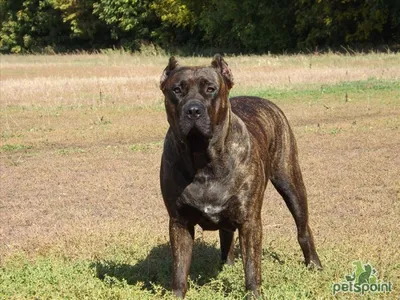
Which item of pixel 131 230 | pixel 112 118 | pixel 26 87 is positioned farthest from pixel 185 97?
pixel 26 87

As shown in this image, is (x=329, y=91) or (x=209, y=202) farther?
(x=329, y=91)

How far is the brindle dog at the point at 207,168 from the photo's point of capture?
573 cm

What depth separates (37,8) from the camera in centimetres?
7119

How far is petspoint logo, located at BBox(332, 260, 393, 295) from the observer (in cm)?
619

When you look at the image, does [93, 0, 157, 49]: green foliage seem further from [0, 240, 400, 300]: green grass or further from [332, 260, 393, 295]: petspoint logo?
[332, 260, 393, 295]: petspoint logo

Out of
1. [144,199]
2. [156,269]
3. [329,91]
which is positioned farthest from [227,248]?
[329,91]

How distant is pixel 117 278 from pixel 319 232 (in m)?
2.61

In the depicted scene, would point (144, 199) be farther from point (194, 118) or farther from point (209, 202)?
point (194, 118)

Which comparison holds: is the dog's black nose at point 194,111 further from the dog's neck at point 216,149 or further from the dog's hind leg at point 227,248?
the dog's hind leg at point 227,248

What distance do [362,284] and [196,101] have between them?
2.00 metres

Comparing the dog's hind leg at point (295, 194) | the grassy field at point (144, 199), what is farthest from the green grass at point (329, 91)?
the dog's hind leg at point (295, 194)

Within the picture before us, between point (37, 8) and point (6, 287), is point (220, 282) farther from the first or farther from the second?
point (37, 8)

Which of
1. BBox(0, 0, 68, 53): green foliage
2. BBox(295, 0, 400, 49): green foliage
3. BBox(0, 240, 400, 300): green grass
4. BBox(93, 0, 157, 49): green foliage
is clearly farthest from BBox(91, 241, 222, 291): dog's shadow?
BBox(0, 0, 68, 53): green foliage

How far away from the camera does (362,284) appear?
6.24 m
